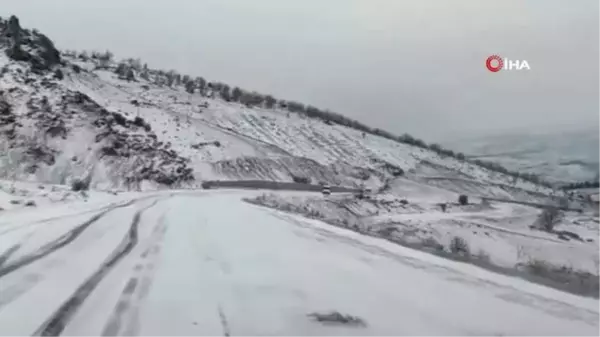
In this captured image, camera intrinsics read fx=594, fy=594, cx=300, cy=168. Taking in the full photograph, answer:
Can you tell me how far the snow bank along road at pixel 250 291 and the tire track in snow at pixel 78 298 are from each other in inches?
0.6

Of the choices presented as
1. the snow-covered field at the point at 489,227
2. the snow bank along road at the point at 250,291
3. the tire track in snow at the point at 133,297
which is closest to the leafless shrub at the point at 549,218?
the snow-covered field at the point at 489,227

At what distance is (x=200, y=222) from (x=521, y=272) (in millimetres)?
9728

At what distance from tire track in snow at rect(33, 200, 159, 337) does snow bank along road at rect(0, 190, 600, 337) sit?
16mm

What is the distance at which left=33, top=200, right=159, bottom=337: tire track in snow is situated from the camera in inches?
211

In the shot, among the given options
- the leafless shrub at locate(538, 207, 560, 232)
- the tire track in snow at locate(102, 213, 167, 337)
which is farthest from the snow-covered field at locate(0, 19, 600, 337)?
the leafless shrub at locate(538, 207, 560, 232)

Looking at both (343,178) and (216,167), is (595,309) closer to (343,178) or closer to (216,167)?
(343,178)

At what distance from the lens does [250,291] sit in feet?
24.3

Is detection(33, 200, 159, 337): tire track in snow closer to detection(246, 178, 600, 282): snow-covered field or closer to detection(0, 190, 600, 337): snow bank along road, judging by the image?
detection(0, 190, 600, 337): snow bank along road

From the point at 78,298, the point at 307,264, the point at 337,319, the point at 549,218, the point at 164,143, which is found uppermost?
the point at 164,143

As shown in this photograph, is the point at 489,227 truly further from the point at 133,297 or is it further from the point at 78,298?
the point at 78,298

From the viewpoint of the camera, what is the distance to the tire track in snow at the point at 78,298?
211 inches

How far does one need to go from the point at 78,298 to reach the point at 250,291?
2.02 meters

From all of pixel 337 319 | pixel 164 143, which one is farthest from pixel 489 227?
pixel 164 143

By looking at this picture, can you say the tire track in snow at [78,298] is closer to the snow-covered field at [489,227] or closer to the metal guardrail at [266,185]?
the snow-covered field at [489,227]
